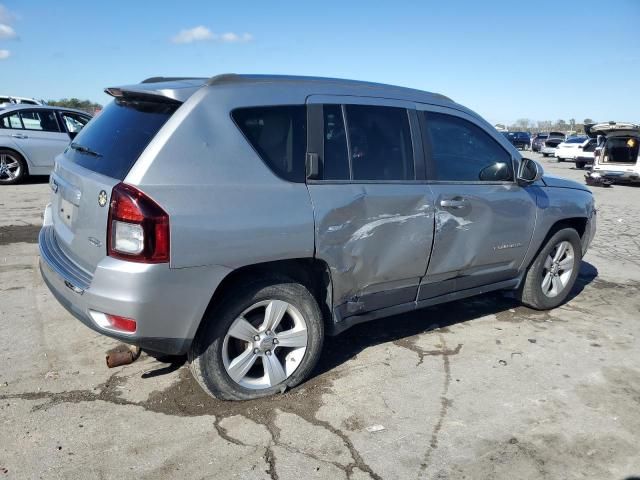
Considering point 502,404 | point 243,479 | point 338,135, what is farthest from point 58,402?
point 502,404

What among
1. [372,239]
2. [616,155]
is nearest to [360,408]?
[372,239]

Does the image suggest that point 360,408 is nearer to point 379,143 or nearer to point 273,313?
point 273,313

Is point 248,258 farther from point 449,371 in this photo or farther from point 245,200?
point 449,371

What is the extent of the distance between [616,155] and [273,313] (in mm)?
18043

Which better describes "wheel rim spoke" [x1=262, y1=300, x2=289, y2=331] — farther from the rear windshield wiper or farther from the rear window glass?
the rear windshield wiper

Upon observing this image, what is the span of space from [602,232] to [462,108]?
650cm

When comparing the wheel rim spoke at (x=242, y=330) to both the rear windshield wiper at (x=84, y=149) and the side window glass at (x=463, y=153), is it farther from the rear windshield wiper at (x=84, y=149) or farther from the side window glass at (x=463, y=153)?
the side window glass at (x=463, y=153)

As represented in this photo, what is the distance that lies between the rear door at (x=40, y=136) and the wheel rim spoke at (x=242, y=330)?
9818mm

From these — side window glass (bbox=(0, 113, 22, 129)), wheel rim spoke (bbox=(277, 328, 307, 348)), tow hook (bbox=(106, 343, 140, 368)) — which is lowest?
tow hook (bbox=(106, 343, 140, 368))

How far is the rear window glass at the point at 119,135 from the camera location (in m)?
2.98

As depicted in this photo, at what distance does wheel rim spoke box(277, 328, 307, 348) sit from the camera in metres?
3.37

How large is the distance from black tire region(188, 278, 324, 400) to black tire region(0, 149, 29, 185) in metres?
10.2

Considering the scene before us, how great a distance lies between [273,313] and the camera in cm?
329

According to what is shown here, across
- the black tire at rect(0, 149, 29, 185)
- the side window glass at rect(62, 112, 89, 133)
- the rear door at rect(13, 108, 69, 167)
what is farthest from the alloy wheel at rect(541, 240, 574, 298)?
the black tire at rect(0, 149, 29, 185)
